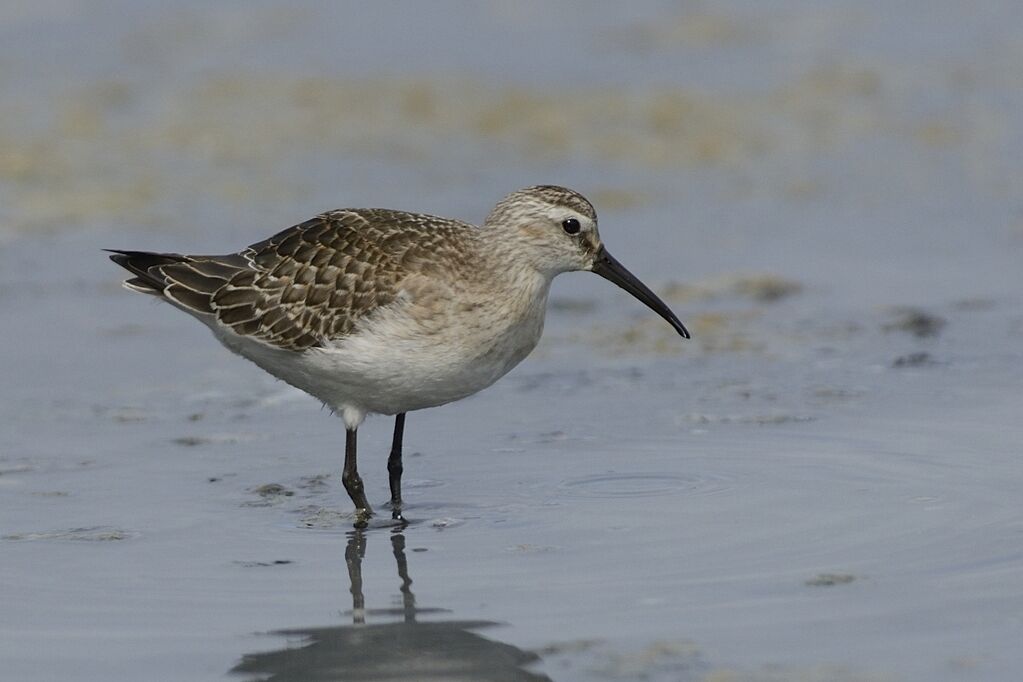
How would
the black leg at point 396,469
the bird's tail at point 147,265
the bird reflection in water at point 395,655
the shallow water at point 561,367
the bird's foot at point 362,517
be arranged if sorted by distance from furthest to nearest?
the bird's tail at point 147,265
the black leg at point 396,469
the bird's foot at point 362,517
the shallow water at point 561,367
the bird reflection in water at point 395,655

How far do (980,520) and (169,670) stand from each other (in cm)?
407

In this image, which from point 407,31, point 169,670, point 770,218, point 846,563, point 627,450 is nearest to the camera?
point 169,670

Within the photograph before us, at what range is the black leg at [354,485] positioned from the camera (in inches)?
356

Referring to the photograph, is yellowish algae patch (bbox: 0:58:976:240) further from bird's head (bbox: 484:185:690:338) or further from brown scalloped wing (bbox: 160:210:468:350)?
bird's head (bbox: 484:185:690:338)

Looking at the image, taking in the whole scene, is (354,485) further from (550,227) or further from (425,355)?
(550,227)

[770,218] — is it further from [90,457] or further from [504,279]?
[90,457]

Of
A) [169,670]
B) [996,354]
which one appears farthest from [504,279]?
[996,354]

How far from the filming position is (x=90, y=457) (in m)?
10.1

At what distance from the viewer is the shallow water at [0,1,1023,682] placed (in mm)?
7223

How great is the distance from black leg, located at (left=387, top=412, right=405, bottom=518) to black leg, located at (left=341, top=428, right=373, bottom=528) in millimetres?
151

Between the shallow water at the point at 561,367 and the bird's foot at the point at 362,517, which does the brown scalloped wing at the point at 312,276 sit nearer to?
the shallow water at the point at 561,367

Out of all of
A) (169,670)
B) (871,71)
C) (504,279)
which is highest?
A: (871,71)

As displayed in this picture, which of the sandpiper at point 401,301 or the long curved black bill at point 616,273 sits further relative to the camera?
the long curved black bill at point 616,273

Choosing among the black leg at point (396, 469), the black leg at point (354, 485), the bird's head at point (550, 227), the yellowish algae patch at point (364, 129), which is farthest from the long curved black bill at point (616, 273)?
the yellowish algae patch at point (364, 129)
